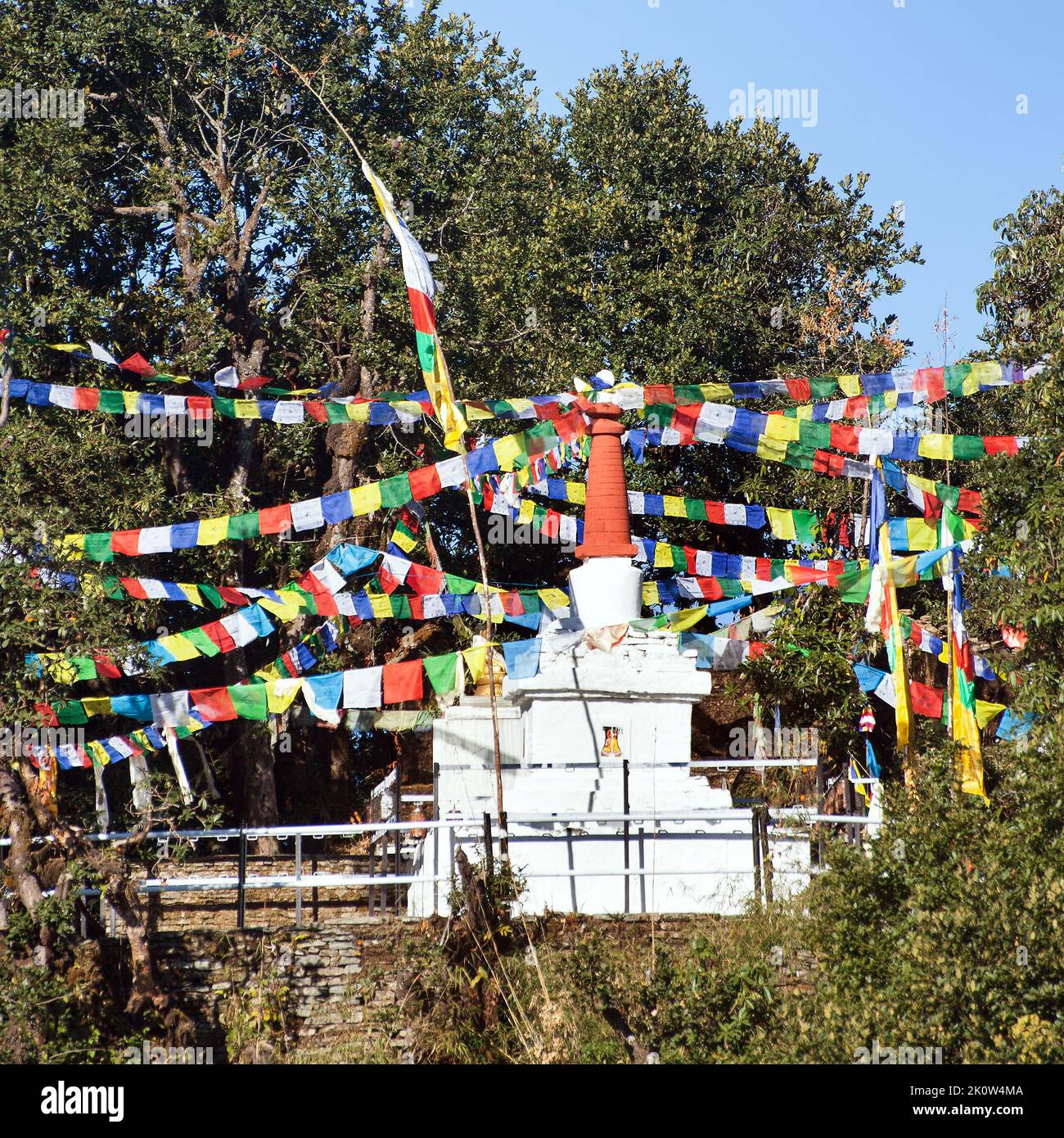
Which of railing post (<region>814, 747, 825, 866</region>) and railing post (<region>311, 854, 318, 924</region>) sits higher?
railing post (<region>814, 747, 825, 866</region>)

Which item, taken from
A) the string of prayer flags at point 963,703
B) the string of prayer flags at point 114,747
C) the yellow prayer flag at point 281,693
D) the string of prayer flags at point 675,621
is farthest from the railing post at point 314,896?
the string of prayer flags at point 963,703

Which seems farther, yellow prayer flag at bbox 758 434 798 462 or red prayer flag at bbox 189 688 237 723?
yellow prayer flag at bbox 758 434 798 462

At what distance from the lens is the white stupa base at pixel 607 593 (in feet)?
51.3

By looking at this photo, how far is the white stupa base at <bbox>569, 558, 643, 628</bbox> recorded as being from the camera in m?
15.6

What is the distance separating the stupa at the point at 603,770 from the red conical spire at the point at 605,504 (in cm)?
2

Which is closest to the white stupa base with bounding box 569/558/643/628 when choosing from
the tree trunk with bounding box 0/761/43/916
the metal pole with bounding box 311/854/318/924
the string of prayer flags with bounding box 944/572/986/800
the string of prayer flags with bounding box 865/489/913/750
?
the string of prayer flags with bounding box 865/489/913/750

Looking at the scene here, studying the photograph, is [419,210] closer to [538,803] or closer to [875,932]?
[538,803]

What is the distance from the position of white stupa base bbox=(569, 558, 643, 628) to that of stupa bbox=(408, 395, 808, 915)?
0.01 m

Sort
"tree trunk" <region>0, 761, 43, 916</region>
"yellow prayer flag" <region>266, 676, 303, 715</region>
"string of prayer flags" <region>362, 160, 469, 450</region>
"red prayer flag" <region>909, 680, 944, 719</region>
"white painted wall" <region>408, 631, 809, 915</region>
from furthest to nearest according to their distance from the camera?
"red prayer flag" <region>909, 680, 944, 719</region> → "yellow prayer flag" <region>266, 676, 303, 715</region> → "string of prayer flags" <region>362, 160, 469, 450</region> → "white painted wall" <region>408, 631, 809, 915</region> → "tree trunk" <region>0, 761, 43, 916</region>

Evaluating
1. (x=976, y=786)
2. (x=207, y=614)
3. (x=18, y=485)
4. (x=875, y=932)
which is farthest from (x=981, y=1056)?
(x=207, y=614)

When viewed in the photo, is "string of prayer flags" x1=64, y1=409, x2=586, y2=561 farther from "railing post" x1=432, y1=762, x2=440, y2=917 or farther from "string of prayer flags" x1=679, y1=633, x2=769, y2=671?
"railing post" x1=432, y1=762, x2=440, y2=917

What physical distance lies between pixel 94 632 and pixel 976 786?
307 inches

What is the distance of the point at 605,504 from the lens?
16.0 meters
